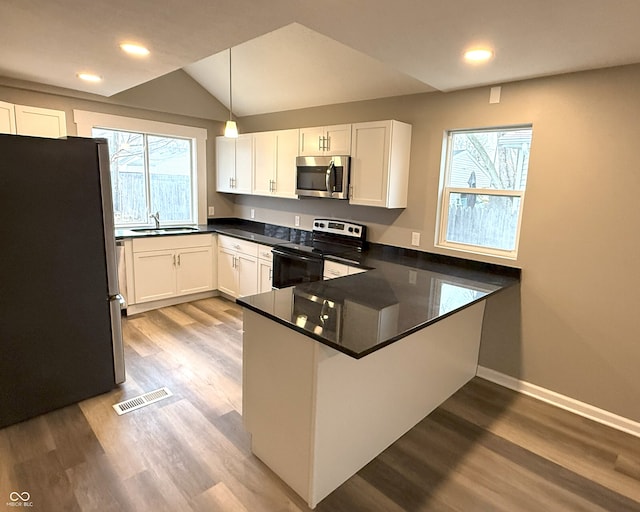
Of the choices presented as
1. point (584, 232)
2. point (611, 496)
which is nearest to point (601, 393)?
point (611, 496)

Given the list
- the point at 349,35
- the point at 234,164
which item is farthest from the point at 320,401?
the point at 234,164

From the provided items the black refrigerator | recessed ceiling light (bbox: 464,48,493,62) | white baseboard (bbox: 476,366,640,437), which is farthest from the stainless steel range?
recessed ceiling light (bbox: 464,48,493,62)

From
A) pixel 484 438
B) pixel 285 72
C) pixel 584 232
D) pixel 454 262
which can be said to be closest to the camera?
pixel 484 438

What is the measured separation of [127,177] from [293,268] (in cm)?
247

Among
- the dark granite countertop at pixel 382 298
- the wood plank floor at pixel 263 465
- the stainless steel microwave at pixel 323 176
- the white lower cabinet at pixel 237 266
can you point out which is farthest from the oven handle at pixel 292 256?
the wood plank floor at pixel 263 465

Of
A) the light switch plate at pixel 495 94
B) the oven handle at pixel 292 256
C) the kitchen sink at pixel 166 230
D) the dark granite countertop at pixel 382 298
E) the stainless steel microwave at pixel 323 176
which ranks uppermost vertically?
the light switch plate at pixel 495 94

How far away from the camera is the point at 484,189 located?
3092 millimetres

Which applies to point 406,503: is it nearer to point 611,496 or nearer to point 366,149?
point 611,496

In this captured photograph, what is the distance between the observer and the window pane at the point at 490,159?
2.90 m

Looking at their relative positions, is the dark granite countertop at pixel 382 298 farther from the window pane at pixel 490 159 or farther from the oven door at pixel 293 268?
the window pane at pixel 490 159

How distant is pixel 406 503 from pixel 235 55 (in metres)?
4.06

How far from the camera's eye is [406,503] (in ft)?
6.13

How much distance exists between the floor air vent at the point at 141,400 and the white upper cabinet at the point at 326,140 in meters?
2.55

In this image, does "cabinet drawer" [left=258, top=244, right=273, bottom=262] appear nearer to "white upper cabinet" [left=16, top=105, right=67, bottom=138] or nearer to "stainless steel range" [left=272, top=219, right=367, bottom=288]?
"stainless steel range" [left=272, top=219, right=367, bottom=288]
